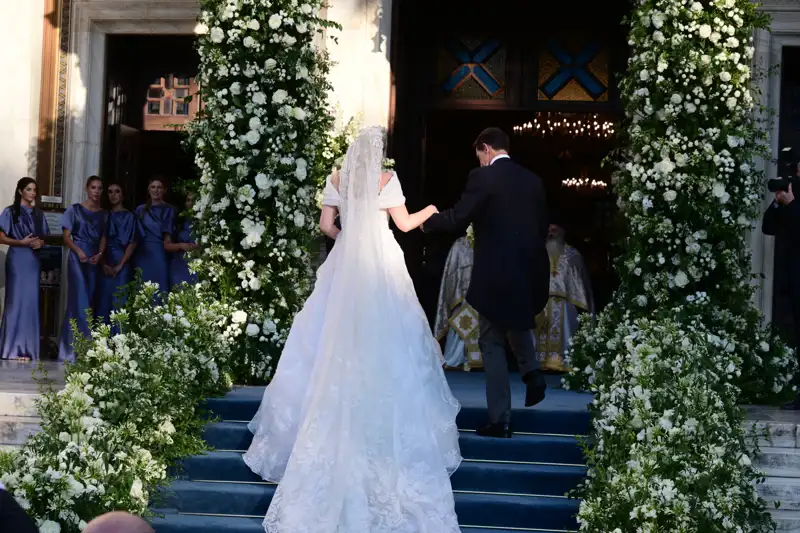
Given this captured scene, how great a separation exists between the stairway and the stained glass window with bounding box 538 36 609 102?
5576 mm

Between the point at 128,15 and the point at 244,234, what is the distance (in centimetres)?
408

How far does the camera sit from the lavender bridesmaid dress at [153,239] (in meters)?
12.6

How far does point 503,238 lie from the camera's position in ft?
26.5

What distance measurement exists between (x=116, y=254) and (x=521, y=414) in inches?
223

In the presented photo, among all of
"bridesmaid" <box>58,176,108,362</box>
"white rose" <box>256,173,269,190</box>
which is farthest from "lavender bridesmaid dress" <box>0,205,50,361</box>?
"white rose" <box>256,173,269,190</box>

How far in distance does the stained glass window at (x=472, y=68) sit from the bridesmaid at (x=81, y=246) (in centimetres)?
371

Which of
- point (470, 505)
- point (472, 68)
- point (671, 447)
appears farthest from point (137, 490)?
point (472, 68)

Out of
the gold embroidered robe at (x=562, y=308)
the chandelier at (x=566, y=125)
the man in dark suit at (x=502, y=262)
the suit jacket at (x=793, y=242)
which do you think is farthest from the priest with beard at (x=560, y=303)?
the chandelier at (x=566, y=125)

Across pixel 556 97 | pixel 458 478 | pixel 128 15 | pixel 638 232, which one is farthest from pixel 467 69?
pixel 458 478

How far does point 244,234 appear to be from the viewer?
10.2m

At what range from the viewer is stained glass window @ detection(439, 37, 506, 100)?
13.5 metres

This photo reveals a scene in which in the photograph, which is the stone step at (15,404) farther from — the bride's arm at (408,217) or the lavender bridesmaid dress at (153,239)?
the lavender bridesmaid dress at (153,239)

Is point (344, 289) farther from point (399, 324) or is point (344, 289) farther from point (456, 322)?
point (456, 322)

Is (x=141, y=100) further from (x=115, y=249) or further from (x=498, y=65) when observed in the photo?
(x=498, y=65)
